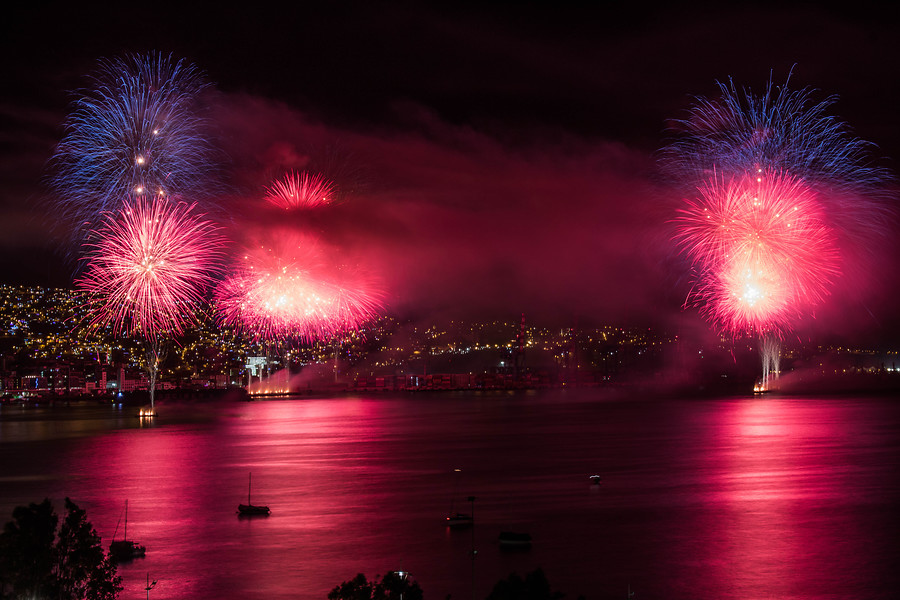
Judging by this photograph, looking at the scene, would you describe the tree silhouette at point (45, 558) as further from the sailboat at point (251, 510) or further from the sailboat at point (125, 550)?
the sailboat at point (251, 510)

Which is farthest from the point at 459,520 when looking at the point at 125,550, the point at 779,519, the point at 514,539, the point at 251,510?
the point at 779,519

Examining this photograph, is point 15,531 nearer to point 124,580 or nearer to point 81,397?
point 124,580

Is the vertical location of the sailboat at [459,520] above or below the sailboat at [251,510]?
above

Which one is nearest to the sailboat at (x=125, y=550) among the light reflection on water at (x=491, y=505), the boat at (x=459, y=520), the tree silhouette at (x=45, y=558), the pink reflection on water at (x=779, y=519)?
the light reflection on water at (x=491, y=505)

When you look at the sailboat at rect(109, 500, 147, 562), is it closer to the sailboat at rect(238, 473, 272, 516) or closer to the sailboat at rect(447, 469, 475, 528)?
the sailboat at rect(238, 473, 272, 516)

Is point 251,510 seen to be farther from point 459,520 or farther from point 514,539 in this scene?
point 514,539

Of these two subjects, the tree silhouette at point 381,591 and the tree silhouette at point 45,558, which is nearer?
the tree silhouette at point 381,591
